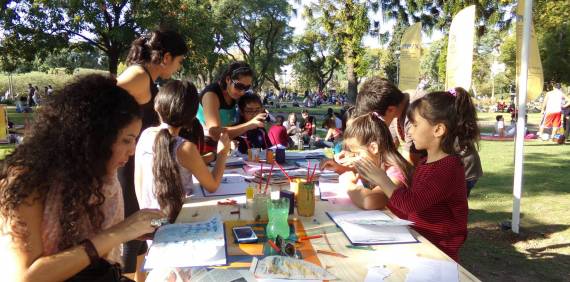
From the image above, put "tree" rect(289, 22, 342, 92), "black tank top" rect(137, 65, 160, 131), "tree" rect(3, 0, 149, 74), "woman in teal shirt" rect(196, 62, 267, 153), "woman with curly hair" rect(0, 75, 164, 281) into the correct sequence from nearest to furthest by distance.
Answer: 1. "woman with curly hair" rect(0, 75, 164, 281)
2. "black tank top" rect(137, 65, 160, 131)
3. "woman in teal shirt" rect(196, 62, 267, 153)
4. "tree" rect(3, 0, 149, 74)
5. "tree" rect(289, 22, 342, 92)

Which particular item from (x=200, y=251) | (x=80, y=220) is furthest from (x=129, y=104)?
(x=200, y=251)

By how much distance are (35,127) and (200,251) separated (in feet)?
2.31

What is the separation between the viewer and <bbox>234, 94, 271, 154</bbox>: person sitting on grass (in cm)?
414

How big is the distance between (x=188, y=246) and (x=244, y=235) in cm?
26

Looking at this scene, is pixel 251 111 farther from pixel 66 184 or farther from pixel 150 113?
pixel 66 184

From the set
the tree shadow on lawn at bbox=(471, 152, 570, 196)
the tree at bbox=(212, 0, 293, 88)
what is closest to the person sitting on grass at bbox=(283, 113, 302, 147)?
the tree shadow on lawn at bbox=(471, 152, 570, 196)

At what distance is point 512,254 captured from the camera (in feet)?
12.4

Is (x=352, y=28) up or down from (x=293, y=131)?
up

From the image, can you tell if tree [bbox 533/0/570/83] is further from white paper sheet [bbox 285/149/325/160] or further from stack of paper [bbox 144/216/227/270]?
stack of paper [bbox 144/216/227/270]

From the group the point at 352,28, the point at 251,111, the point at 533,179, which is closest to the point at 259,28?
the point at 352,28

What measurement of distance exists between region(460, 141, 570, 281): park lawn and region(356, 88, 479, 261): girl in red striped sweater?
1.66m

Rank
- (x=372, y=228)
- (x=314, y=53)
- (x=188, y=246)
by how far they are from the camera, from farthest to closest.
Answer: (x=314, y=53) < (x=372, y=228) < (x=188, y=246)

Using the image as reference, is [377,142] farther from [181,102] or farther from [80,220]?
[80,220]

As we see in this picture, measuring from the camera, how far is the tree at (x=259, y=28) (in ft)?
98.3
